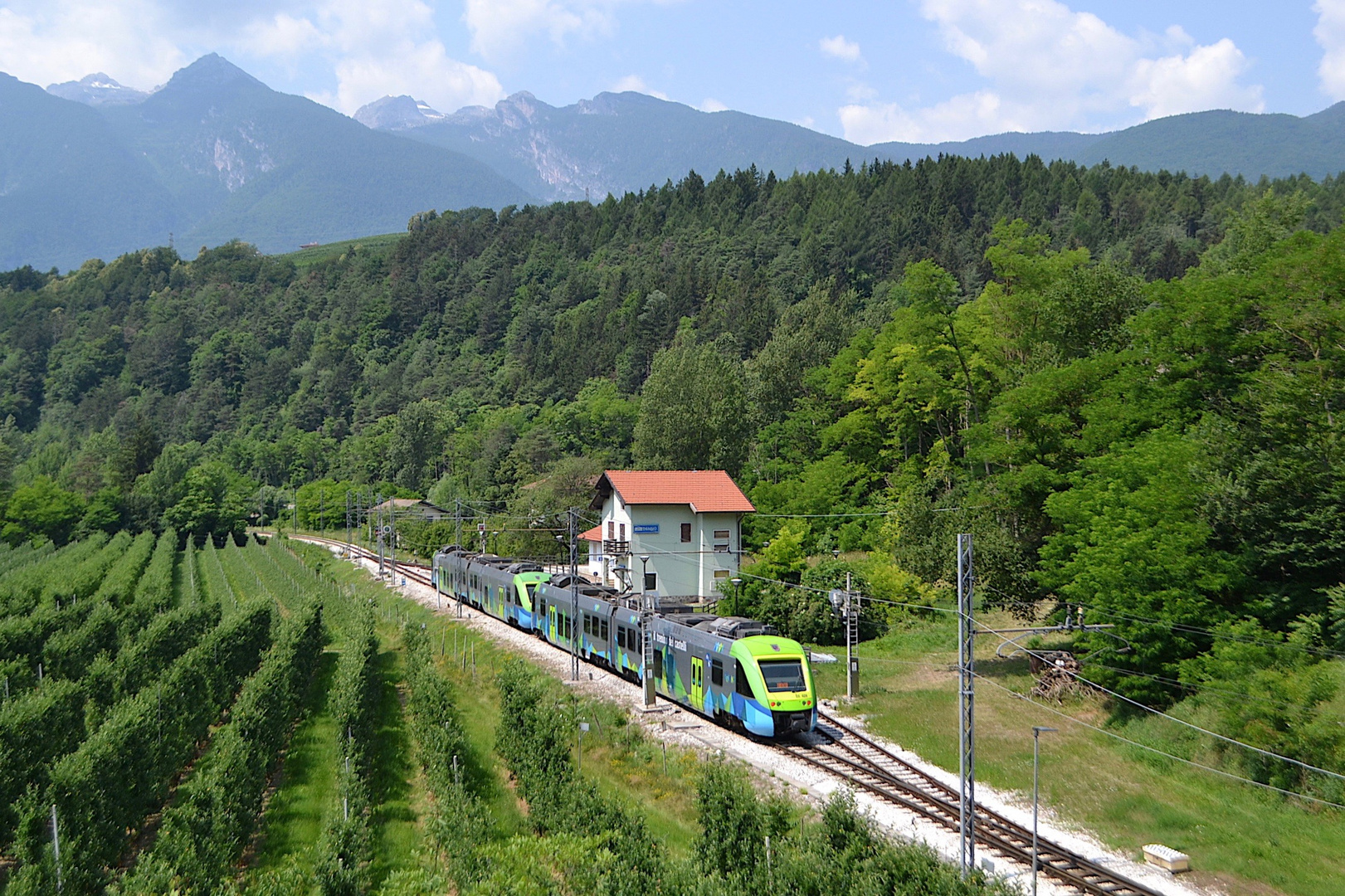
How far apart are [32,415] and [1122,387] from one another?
701ft

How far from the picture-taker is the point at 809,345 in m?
85.1

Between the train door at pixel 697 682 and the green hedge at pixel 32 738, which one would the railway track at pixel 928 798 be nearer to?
the train door at pixel 697 682

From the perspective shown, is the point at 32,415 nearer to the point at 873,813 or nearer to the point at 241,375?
the point at 241,375

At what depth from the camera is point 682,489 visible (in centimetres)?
5831

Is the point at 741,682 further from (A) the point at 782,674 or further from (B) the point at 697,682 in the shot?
(B) the point at 697,682

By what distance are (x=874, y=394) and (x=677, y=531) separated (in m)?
17.3

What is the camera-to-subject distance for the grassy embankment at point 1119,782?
1966 centimetres

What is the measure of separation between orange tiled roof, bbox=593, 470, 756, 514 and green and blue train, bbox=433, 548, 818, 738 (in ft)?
25.6

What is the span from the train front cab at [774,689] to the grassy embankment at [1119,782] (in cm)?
340

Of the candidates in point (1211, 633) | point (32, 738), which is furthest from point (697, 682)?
point (32, 738)

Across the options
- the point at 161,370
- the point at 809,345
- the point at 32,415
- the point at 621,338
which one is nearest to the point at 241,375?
the point at 161,370

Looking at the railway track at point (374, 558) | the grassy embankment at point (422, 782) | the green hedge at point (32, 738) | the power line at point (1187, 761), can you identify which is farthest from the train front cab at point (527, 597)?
the power line at point (1187, 761)

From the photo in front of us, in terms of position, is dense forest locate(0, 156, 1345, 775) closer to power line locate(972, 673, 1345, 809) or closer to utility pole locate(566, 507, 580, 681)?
power line locate(972, 673, 1345, 809)

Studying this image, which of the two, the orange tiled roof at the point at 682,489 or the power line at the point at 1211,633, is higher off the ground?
the orange tiled roof at the point at 682,489
